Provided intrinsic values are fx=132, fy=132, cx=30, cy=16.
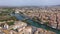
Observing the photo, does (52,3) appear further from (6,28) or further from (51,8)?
(6,28)

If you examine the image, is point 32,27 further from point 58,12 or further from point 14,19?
point 58,12

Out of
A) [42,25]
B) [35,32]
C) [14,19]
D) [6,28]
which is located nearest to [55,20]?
[42,25]

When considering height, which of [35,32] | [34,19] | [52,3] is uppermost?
[52,3]

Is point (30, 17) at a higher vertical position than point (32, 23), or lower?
higher

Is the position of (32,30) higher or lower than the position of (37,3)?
lower

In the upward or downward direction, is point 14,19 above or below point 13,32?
above

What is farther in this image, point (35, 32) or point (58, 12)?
point (58, 12)

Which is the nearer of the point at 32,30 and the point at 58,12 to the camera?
the point at 32,30

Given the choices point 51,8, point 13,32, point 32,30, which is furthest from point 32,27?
point 51,8
